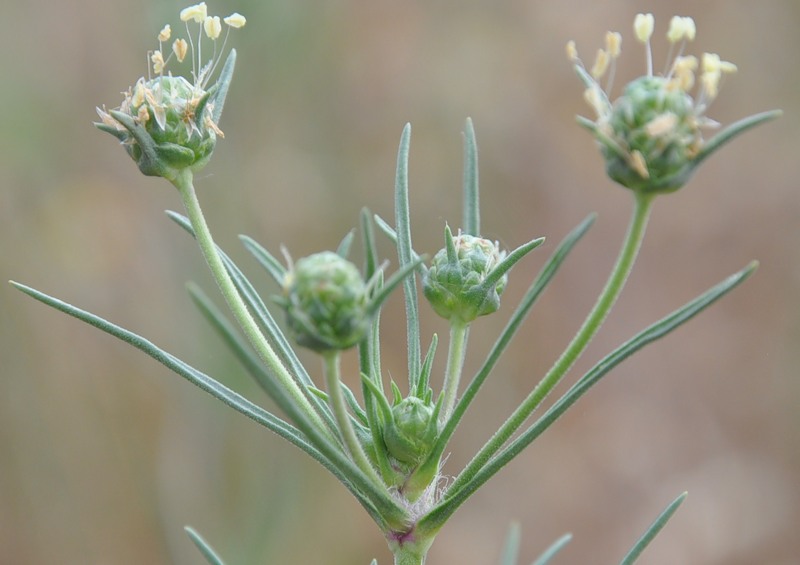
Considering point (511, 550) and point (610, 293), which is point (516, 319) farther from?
point (511, 550)

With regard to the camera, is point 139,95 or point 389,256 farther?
point 389,256

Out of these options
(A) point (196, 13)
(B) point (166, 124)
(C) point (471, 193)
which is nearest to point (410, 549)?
(C) point (471, 193)

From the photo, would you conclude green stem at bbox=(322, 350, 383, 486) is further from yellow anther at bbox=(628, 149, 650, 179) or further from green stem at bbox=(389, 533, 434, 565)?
yellow anther at bbox=(628, 149, 650, 179)

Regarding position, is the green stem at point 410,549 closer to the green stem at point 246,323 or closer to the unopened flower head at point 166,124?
the green stem at point 246,323

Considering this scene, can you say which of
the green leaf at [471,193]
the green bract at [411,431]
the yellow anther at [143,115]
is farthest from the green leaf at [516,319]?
the yellow anther at [143,115]

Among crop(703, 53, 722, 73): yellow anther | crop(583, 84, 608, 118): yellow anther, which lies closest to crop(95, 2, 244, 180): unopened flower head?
crop(583, 84, 608, 118): yellow anther
